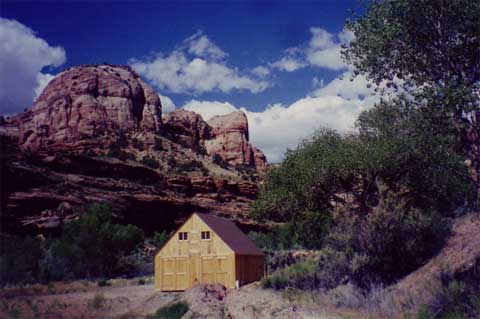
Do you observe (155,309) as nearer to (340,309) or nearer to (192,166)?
(340,309)

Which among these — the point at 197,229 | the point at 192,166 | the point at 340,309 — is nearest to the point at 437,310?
the point at 340,309

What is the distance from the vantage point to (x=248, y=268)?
37.8m

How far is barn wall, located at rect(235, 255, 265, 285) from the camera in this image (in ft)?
117

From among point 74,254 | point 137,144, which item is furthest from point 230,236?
point 137,144

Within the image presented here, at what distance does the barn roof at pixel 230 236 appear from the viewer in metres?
36.0

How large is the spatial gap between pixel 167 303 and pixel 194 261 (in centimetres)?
492

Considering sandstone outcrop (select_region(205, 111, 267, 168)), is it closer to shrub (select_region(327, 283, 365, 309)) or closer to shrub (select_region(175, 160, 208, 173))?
shrub (select_region(175, 160, 208, 173))

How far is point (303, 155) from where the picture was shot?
3169cm

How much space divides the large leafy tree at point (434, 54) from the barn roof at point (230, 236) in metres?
18.0

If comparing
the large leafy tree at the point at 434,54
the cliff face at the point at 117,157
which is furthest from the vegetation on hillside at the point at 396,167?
the cliff face at the point at 117,157

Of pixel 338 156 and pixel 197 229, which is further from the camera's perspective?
pixel 197 229

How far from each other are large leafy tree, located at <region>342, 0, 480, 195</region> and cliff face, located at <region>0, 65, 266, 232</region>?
5651cm

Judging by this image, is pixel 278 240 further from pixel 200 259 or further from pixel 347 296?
pixel 347 296

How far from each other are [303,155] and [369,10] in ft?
38.7
